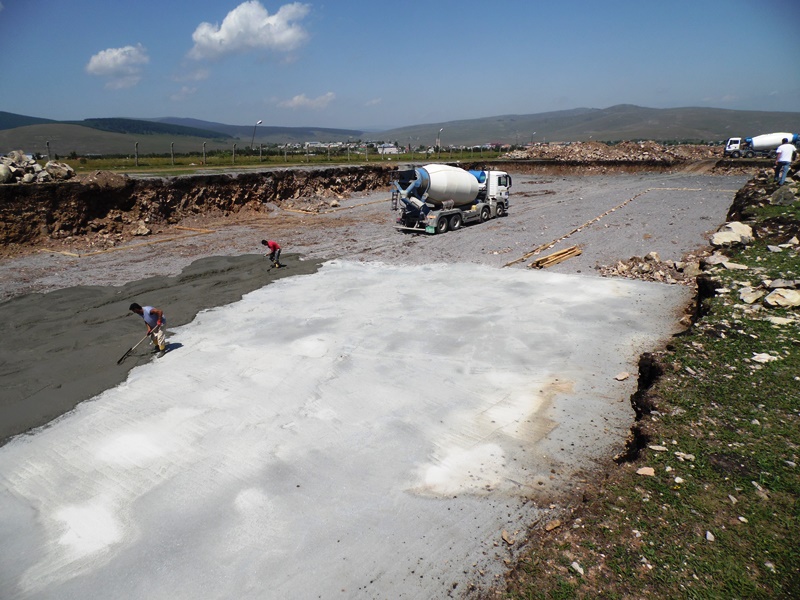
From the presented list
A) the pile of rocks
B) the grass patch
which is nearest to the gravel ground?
the pile of rocks

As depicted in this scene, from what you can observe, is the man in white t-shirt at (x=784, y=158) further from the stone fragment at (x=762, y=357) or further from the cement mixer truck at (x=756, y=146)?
the cement mixer truck at (x=756, y=146)

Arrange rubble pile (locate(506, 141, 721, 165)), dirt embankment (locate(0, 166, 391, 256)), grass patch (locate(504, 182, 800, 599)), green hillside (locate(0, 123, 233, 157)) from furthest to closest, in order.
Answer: green hillside (locate(0, 123, 233, 157))
rubble pile (locate(506, 141, 721, 165))
dirt embankment (locate(0, 166, 391, 256))
grass patch (locate(504, 182, 800, 599))

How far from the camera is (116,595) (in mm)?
5133

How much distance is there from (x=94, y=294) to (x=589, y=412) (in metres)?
13.1

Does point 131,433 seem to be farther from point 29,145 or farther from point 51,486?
point 29,145

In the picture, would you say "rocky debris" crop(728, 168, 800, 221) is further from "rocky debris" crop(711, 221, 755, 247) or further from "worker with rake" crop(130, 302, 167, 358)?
"worker with rake" crop(130, 302, 167, 358)

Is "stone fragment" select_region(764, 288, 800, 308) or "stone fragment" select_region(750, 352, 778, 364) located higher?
"stone fragment" select_region(764, 288, 800, 308)

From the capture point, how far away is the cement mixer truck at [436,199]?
21250 mm

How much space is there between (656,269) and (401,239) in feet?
32.6

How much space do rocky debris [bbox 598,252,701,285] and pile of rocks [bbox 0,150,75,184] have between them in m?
22.3

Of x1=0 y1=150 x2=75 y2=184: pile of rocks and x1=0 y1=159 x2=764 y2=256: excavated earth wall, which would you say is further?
x1=0 y1=150 x2=75 y2=184: pile of rocks

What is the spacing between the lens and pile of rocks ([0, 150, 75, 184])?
64.4 ft

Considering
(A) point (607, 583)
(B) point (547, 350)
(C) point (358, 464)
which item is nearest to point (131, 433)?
(C) point (358, 464)

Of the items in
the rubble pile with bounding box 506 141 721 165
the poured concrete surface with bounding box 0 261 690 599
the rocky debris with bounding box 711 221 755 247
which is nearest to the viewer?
the poured concrete surface with bounding box 0 261 690 599
